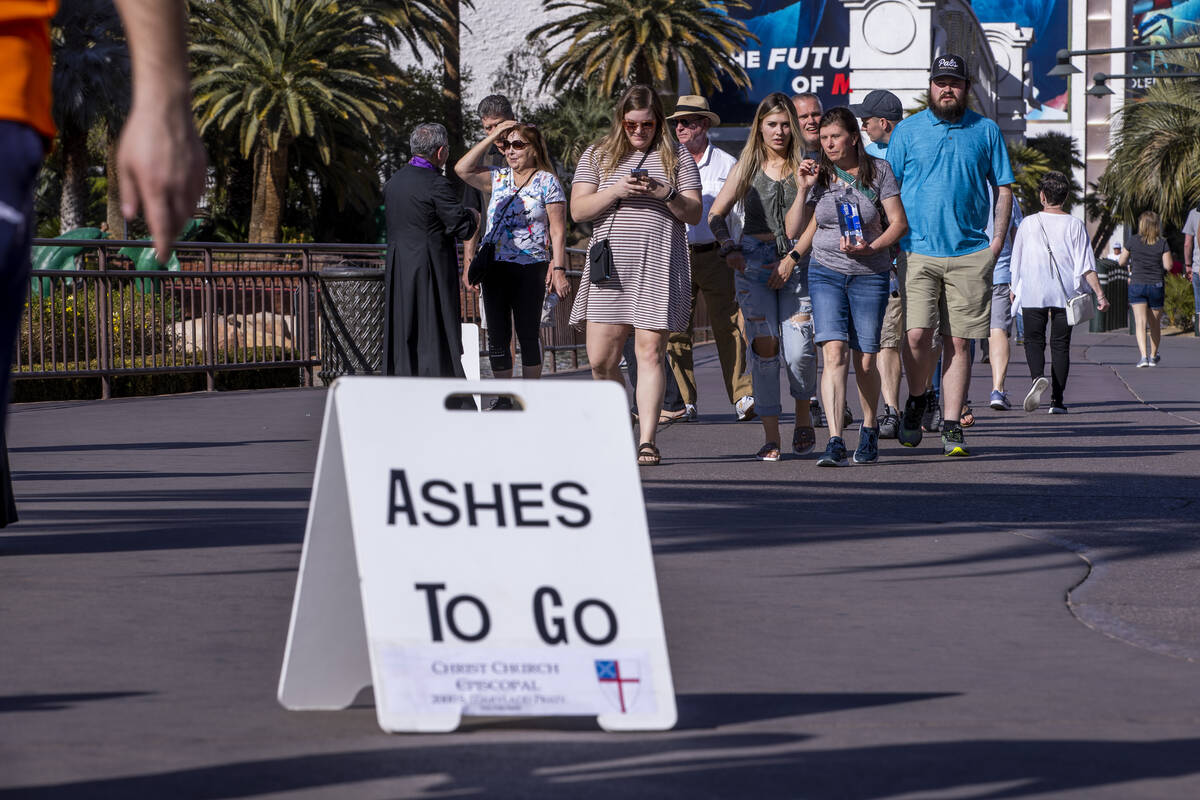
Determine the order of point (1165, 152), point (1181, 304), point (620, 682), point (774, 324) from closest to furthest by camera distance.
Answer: point (620, 682), point (774, 324), point (1181, 304), point (1165, 152)

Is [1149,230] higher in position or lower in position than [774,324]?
higher

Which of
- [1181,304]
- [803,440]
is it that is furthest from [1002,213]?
[1181,304]

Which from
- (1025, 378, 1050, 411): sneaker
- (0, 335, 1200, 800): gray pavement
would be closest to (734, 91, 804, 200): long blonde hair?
(0, 335, 1200, 800): gray pavement

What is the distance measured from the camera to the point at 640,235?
351 inches

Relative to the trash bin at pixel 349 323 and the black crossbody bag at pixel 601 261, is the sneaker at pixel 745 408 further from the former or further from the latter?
the trash bin at pixel 349 323

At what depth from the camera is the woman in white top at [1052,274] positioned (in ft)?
44.4

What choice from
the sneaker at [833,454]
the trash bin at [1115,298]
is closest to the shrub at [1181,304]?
the trash bin at [1115,298]

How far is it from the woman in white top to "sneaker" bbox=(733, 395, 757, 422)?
8.46 feet

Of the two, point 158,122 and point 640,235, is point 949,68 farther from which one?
point 158,122

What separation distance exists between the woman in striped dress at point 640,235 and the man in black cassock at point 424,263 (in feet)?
4.96

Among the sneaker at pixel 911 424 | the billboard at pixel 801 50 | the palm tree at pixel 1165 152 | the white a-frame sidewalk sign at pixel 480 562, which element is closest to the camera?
the white a-frame sidewalk sign at pixel 480 562

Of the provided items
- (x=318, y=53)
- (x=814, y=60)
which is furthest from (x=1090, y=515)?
(x=814, y=60)

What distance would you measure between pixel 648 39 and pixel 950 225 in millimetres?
49031

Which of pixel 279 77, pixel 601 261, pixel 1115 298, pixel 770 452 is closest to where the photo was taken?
pixel 601 261
